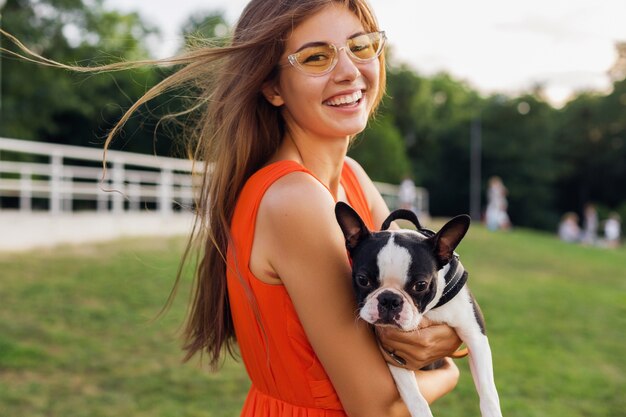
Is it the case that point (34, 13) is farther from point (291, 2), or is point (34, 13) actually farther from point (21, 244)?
point (291, 2)

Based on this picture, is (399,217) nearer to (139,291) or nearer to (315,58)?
(315,58)

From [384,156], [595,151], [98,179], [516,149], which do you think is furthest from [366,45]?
[595,151]

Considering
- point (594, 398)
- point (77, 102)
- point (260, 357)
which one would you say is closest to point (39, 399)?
point (260, 357)

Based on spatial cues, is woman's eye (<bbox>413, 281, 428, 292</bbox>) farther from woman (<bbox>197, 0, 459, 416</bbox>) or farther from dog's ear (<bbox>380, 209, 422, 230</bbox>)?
dog's ear (<bbox>380, 209, 422, 230</bbox>)

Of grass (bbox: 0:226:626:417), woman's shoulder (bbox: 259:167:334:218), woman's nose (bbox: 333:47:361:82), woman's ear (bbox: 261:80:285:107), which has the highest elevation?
woman's nose (bbox: 333:47:361:82)

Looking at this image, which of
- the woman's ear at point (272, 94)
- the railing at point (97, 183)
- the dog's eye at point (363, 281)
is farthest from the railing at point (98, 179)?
the dog's eye at point (363, 281)

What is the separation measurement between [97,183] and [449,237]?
17.7 meters

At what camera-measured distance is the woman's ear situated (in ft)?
7.21

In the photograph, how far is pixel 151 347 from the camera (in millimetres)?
6461

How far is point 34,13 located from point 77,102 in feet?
13.1

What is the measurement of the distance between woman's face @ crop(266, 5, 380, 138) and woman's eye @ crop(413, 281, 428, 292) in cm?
53

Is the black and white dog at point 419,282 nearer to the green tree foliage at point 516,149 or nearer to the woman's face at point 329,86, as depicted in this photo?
the woman's face at point 329,86

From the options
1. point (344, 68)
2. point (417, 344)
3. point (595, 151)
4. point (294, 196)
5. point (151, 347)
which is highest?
point (595, 151)

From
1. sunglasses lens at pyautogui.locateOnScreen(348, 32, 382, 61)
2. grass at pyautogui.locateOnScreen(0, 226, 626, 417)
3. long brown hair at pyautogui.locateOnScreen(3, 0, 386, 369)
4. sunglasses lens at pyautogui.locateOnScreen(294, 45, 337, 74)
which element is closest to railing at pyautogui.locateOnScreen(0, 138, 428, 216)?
long brown hair at pyautogui.locateOnScreen(3, 0, 386, 369)
